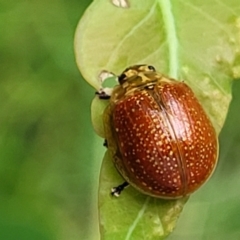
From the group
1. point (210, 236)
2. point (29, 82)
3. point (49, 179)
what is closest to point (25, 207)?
point (49, 179)

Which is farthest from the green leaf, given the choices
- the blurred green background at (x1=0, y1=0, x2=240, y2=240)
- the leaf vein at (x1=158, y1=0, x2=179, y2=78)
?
the blurred green background at (x1=0, y1=0, x2=240, y2=240)

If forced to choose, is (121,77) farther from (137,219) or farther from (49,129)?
(49,129)

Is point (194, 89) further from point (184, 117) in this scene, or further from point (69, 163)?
point (69, 163)

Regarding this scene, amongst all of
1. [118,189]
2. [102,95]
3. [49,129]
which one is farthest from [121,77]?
[49,129]

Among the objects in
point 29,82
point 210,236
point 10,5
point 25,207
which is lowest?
point 210,236

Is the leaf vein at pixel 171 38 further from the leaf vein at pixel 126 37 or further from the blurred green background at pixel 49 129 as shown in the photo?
the blurred green background at pixel 49 129

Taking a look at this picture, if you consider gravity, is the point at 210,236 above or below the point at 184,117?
below

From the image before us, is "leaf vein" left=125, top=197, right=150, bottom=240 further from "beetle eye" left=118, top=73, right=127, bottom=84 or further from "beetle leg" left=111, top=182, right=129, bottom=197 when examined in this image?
"beetle eye" left=118, top=73, right=127, bottom=84
